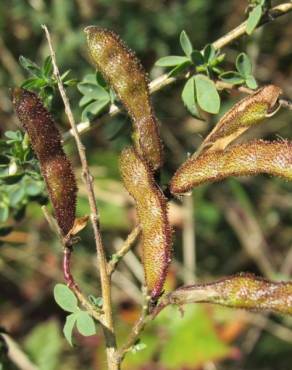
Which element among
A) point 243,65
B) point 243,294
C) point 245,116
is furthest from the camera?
point 243,65

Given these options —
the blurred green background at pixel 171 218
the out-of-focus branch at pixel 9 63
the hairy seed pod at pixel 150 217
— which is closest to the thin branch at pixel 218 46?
the hairy seed pod at pixel 150 217

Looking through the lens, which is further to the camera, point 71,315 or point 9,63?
point 9,63

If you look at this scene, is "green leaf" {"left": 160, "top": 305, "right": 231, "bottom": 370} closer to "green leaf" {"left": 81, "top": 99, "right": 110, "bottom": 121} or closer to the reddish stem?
"green leaf" {"left": 81, "top": 99, "right": 110, "bottom": 121}

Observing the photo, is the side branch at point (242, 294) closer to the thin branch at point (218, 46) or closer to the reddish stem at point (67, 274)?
the reddish stem at point (67, 274)

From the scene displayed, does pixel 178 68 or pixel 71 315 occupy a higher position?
pixel 178 68

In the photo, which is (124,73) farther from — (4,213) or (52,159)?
(4,213)

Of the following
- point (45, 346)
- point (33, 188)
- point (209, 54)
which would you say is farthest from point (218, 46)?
point (45, 346)

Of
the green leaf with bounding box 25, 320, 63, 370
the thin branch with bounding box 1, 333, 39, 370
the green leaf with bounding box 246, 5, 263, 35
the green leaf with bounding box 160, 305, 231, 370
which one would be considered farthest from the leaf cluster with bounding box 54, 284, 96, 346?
the green leaf with bounding box 160, 305, 231, 370

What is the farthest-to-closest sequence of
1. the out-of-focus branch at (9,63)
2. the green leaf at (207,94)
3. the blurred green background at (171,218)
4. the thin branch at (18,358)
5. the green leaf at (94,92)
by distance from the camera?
the out-of-focus branch at (9,63) → the blurred green background at (171,218) → the thin branch at (18,358) → the green leaf at (94,92) → the green leaf at (207,94)
